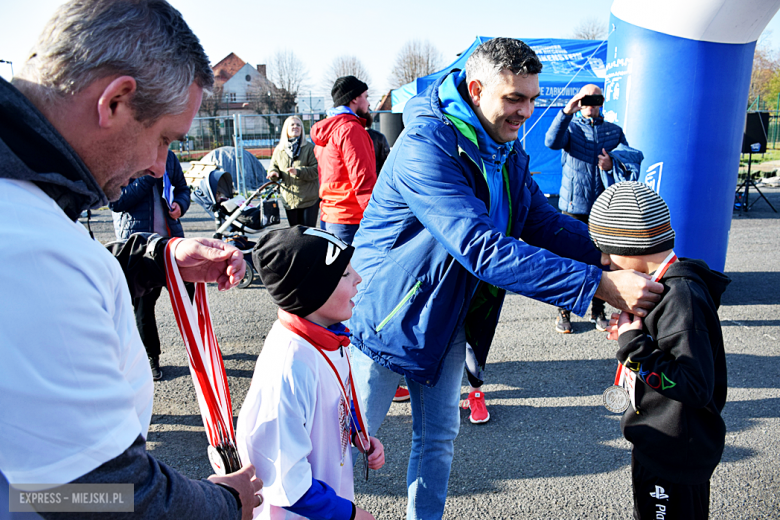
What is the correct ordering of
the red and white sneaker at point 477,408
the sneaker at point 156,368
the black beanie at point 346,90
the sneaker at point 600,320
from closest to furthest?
1. the red and white sneaker at point 477,408
2. the sneaker at point 156,368
3. the sneaker at point 600,320
4. the black beanie at point 346,90

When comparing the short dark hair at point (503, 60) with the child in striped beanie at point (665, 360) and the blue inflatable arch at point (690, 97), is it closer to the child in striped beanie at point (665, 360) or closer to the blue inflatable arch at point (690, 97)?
the child in striped beanie at point (665, 360)

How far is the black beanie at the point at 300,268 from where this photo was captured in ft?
5.39

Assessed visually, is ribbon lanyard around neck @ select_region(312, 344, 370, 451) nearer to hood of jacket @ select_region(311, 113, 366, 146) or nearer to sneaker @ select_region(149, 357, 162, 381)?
sneaker @ select_region(149, 357, 162, 381)

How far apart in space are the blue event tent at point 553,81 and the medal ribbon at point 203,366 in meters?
10.2

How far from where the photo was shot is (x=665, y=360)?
5.64ft

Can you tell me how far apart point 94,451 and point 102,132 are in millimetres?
526

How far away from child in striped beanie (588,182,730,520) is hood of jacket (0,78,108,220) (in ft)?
5.18

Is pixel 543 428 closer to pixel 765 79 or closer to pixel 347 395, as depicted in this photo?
→ pixel 347 395

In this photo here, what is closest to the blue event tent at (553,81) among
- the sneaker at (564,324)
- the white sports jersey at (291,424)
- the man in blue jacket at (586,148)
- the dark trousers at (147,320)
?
the man in blue jacket at (586,148)

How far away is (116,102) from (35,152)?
6.1 inches

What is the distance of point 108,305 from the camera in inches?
33.9

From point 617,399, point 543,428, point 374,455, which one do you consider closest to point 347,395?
point 374,455

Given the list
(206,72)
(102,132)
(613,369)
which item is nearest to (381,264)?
(206,72)

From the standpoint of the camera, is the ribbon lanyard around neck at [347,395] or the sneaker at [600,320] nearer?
the ribbon lanyard around neck at [347,395]
